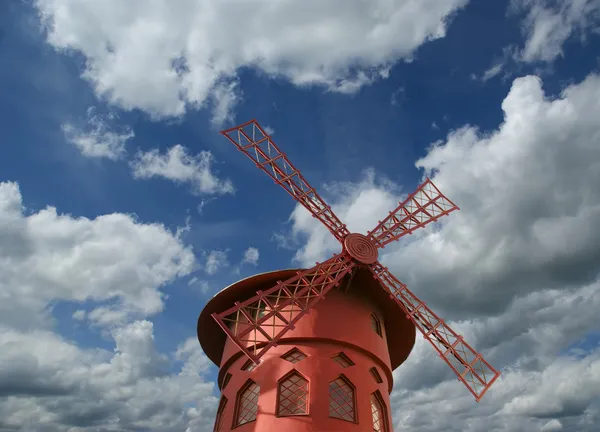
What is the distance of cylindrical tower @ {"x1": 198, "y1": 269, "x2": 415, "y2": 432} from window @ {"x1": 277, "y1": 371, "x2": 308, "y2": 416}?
0.03 meters

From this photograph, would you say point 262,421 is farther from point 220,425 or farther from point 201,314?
point 201,314

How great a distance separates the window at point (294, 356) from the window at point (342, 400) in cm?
109

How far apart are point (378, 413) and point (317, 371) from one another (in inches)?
108

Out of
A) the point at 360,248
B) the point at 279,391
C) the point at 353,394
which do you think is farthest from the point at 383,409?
the point at 360,248

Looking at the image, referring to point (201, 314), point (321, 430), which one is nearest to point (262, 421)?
point (321, 430)

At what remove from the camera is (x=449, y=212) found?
60.8 ft

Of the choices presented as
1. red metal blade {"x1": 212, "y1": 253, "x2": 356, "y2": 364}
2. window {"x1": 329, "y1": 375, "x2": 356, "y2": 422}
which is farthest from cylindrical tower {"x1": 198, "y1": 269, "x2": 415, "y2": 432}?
red metal blade {"x1": 212, "y1": 253, "x2": 356, "y2": 364}

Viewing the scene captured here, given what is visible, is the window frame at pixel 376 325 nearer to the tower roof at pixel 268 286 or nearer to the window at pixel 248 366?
the tower roof at pixel 268 286

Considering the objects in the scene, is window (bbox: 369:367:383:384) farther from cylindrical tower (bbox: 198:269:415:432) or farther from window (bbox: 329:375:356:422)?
window (bbox: 329:375:356:422)

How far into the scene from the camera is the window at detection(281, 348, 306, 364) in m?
12.8

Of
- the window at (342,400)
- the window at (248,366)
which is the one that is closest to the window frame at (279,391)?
the window at (342,400)

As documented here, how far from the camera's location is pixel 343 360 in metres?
13.2

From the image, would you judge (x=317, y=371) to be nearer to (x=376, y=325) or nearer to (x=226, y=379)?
(x=226, y=379)

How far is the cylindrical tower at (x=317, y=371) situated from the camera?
39.0 ft
